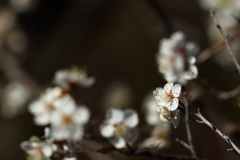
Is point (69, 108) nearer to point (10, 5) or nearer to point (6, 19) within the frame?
point (6, 19)

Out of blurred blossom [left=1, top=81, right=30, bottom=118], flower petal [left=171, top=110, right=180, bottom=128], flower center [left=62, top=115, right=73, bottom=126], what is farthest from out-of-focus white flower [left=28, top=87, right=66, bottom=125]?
blurred blossom [left=1, top=81, right=30, bottom=118]

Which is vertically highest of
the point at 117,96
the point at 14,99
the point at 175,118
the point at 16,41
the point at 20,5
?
the point at 20,5

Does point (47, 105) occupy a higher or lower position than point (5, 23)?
lower

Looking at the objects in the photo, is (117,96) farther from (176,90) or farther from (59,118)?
(176,90)

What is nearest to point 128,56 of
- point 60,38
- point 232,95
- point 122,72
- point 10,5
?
point 122,72

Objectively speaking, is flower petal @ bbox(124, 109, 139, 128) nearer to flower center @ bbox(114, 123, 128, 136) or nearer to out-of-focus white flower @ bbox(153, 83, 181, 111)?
flower center @ bbox(114, 123, 128, 136)

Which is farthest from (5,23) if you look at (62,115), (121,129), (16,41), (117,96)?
(121,129)
